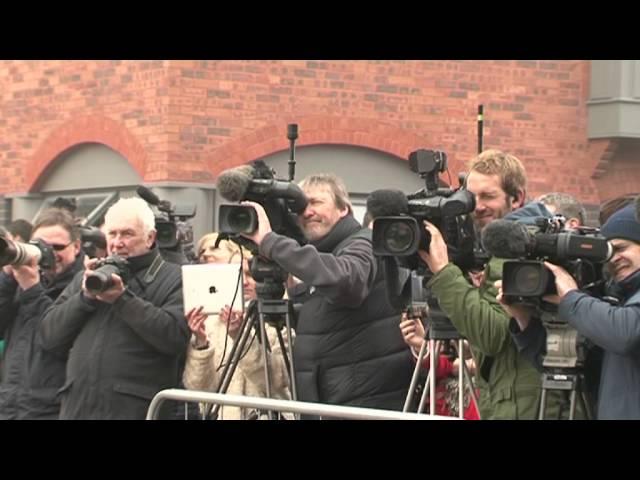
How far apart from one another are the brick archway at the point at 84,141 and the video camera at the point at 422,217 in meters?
8.25

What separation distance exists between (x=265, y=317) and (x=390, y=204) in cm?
120

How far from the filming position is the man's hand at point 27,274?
730cm

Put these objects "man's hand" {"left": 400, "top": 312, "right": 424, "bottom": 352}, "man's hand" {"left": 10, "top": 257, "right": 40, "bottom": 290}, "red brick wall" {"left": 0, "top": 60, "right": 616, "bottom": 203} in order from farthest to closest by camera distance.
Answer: "red brick wall" {"left": 0, "top": 60, "right": 616, "bottom": 203} → "man's hand" {"left": 10, "top": 257, "right": 40, "bottom": 290} → "man's hand" {"left": 400, "top": 312, "right": 424, "bottom": 352}

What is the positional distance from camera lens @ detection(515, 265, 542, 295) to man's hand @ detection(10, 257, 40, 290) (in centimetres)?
315

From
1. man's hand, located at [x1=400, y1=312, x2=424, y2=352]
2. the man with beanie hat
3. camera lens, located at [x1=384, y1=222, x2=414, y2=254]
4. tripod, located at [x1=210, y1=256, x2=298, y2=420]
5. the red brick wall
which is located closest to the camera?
the man with beanie hat

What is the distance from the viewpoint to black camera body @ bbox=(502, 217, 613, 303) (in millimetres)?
4891

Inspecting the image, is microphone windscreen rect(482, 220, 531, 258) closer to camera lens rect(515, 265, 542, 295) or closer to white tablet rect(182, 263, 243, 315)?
camera lens rect(515, 265, 542, 295)

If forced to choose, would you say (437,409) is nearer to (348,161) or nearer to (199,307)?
(199,307)

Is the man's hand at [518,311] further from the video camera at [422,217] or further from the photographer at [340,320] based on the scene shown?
the photographer at [340,320]

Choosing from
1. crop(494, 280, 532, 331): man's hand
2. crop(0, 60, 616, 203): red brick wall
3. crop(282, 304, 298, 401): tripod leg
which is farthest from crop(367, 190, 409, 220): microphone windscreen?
crop(0, 60, 616, 203): red brick wall

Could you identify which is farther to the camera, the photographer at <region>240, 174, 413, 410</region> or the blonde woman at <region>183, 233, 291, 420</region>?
the blonde woman at <region>183, 233, 291, 420</region>

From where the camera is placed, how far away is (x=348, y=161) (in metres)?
14.2

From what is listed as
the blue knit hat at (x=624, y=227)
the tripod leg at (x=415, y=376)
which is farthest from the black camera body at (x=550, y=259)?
the tripod leg at (x=415, y=376)
